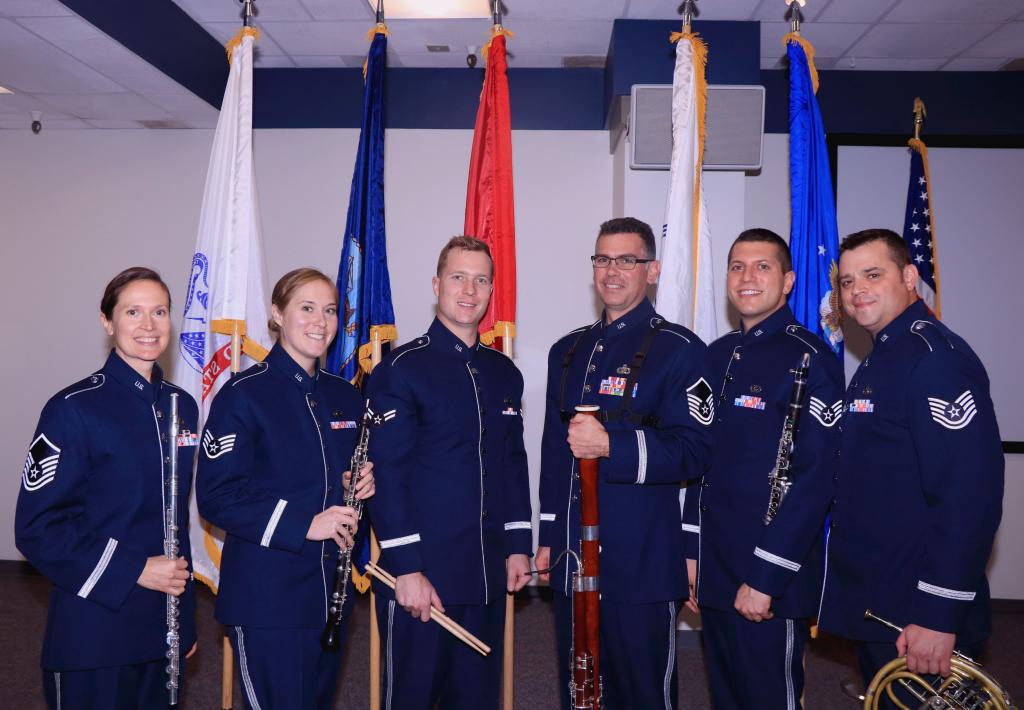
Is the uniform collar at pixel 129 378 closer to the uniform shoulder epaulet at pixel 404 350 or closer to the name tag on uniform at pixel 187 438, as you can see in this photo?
the name tag on uniform at pixel 187 438

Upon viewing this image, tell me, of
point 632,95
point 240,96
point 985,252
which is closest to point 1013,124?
Answer: point 985,252

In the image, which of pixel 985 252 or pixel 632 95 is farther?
pixel 985 252

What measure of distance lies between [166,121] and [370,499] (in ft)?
15.2

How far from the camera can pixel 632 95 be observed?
4.98m

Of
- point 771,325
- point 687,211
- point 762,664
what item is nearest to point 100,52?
point 687,211

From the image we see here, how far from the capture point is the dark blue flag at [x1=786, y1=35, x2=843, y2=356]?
3.57m

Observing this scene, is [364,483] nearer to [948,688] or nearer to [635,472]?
[635,472]

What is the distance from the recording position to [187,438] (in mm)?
2492

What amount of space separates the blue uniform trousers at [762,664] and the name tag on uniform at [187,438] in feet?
6.32

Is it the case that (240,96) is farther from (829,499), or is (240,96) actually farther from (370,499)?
(829,499)

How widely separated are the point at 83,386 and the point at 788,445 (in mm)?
2244

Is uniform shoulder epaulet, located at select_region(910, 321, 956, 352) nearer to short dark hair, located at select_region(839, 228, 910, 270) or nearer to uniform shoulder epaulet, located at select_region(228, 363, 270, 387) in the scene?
short dark hair, located at select_region(839, 228, 910, 270)

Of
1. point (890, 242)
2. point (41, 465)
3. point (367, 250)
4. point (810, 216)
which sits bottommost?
point (41, 465)

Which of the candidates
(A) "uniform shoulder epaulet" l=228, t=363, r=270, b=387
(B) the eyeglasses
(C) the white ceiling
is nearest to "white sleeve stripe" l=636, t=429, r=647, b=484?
(B) the eyeglasses
